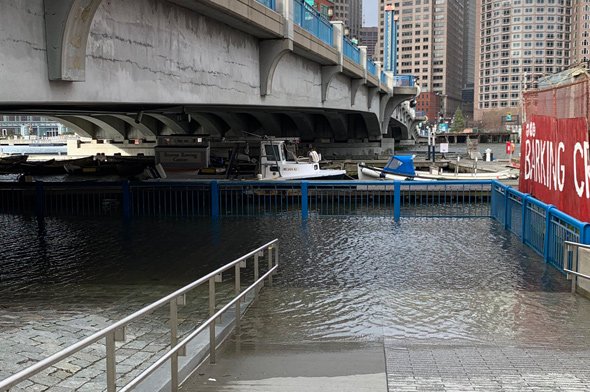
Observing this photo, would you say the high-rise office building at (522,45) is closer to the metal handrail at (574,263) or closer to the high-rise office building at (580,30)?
the high-rise office building at (580,30)

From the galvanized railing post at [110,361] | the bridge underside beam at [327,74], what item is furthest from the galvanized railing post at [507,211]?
the galvanized railing post at [110,361]

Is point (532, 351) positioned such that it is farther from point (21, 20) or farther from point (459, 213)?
point (459, 213)

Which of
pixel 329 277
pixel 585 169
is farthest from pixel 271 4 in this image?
pixel 585 169

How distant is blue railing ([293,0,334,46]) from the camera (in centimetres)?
1755

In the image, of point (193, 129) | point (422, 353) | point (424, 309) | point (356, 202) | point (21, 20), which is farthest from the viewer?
point (193, 129)

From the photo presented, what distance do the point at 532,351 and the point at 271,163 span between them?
826 inches

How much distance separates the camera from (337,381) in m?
5.68

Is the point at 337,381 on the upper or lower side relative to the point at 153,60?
lower

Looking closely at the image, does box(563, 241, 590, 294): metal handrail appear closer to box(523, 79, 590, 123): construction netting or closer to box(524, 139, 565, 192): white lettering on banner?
box(524, 139, 565, 192): white lettering on banner

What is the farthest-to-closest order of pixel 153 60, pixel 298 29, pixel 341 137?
pixel 341 137
pixel 298 29
pixel 153 60

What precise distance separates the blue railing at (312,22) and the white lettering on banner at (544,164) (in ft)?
23.1

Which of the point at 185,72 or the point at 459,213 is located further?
the point at 459,213

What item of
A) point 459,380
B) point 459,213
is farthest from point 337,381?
point 459,213

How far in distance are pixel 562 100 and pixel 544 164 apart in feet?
6.65
